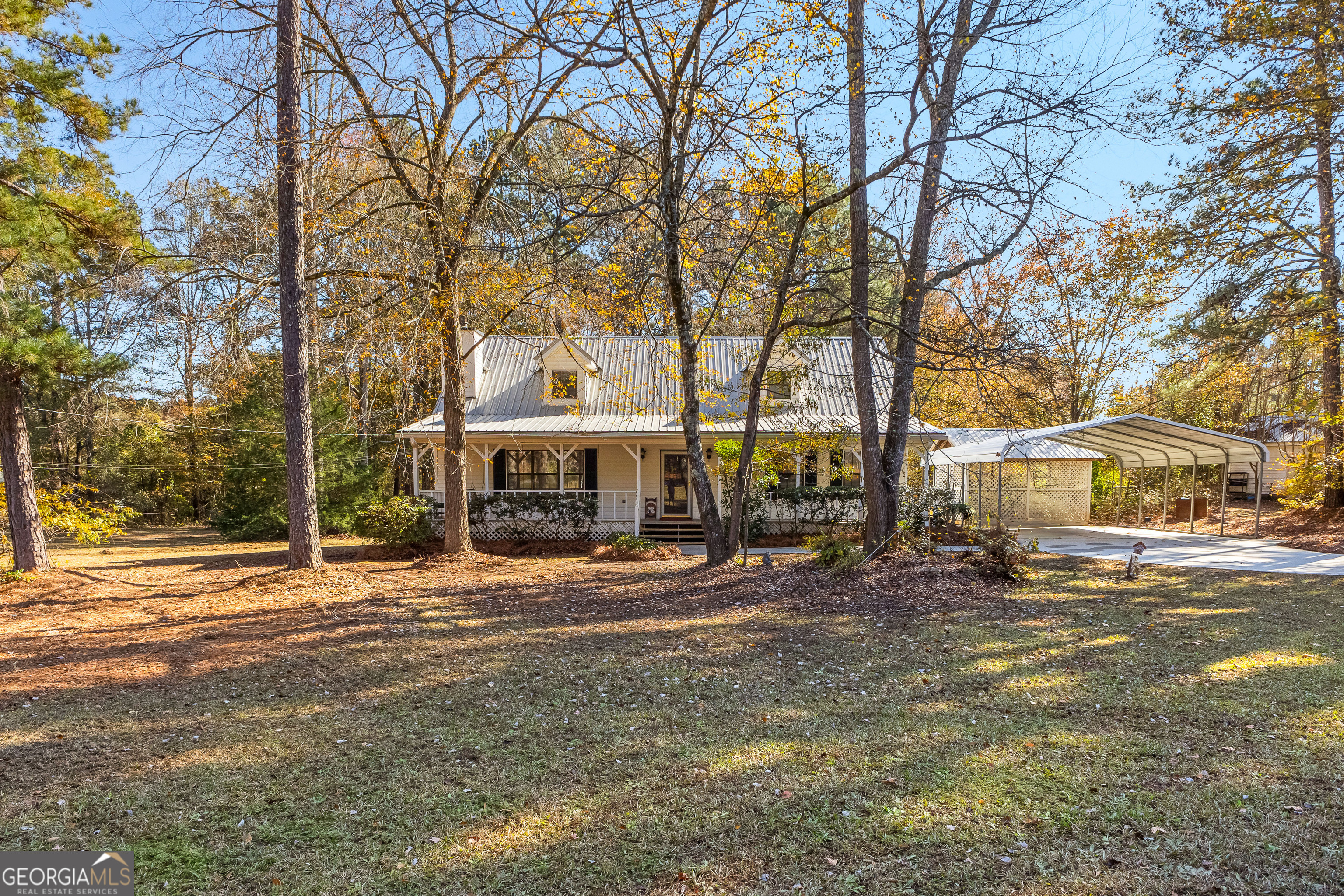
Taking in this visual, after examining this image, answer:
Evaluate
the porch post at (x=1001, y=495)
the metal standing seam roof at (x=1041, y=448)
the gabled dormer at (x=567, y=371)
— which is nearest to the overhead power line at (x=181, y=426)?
the gabled dormer at (x=567, y=371)

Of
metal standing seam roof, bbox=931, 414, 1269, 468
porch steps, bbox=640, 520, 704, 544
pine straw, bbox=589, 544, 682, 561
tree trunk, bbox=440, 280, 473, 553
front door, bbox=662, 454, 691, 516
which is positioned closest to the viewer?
tree trunk, bbox=440, 280, 473, 553

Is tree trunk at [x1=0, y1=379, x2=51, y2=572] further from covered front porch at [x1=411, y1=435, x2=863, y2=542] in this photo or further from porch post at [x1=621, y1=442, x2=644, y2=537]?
porch post at [x1=621, y1=442, x2=644, y2=537]

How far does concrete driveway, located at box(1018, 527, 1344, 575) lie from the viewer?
11633 millimetres

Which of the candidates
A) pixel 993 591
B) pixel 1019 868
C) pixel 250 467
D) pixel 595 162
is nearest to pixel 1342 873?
pixel 1019 868

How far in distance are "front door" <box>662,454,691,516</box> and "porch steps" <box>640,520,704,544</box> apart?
2.57ft

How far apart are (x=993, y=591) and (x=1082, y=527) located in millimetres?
14169

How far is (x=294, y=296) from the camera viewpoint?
10.3 meters

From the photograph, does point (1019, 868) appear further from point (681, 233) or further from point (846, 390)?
point (846, 390)

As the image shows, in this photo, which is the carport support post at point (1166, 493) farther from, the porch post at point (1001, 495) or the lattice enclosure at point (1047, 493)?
the porch post at point (1001, 495)

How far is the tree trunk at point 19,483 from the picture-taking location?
33.6 ft

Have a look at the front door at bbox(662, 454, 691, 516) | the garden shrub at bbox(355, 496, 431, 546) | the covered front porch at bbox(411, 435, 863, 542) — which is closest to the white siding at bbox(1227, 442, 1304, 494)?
the covered front porch at bbox(411, 435, 863, 542)

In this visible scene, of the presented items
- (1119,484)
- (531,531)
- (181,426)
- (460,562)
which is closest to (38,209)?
(460,562)

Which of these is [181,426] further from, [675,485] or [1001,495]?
[1001,495]

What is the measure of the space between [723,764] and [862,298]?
7.89m
